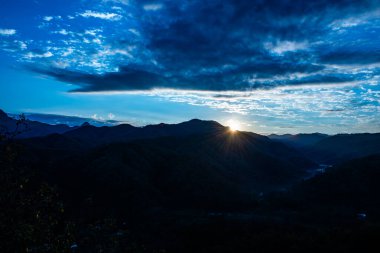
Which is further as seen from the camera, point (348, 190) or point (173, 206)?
point (348, 190)

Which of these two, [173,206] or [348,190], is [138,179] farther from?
[348,190]

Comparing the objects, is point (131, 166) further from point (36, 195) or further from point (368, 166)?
point (36, 195)

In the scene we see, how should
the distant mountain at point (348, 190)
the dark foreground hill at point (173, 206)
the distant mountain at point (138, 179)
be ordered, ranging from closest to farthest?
the dark foreground hill at point (173, 206)
the distant mountain at point (348, 190)
the distant mountain at point (138, 179)

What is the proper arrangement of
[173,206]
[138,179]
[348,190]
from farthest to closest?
[348,190] → [138,179] → [173,206]

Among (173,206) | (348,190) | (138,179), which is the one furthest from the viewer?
(348,190)

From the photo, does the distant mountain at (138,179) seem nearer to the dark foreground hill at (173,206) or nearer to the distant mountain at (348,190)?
the dark foreground hill at (173,206)

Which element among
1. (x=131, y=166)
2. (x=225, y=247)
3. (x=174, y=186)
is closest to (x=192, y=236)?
(x=225, y=247)

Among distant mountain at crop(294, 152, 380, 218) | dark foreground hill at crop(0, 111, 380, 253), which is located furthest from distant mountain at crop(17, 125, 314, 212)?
distant mountain at crop(294, 152, 380, 218)

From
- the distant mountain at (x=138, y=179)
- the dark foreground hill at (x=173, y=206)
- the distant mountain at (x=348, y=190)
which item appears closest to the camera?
the dark foreground hill at (x=173, y=206)

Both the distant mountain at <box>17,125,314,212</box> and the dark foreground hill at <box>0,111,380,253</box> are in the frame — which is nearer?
the dark foreground hill at <box>0,111,380,253</box>

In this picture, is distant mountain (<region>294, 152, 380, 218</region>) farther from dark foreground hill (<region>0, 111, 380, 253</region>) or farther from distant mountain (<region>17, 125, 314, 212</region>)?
distant mountain (<region>17, 125, 314, 212</region>)

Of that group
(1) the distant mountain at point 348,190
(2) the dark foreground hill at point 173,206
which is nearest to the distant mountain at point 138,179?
(2) the dark foreground hill at point 173,206

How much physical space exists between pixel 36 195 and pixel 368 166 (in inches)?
7159

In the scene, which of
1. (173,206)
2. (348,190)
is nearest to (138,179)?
(173,206)
